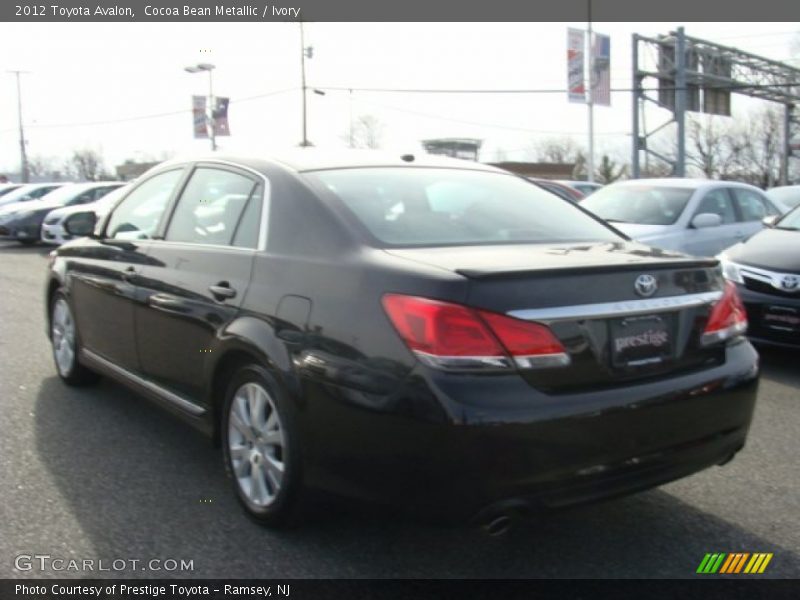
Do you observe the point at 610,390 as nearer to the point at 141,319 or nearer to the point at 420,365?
the point at 420,365

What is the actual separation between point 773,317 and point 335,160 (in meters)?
3.82

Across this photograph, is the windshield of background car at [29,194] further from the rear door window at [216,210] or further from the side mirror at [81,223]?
the rear door window at [216,210]

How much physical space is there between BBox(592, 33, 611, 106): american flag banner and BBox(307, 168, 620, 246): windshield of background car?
1085 inches

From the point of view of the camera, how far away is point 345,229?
9.96 feet

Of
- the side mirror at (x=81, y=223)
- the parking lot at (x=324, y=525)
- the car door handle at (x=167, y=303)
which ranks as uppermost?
the side mirror at (x=81, y=223)

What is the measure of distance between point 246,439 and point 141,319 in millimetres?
1178

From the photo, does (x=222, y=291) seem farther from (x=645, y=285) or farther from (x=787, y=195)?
(x=787, y=195)

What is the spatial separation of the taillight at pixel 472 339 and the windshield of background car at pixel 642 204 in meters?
6.19

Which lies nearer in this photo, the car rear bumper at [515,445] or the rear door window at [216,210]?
the car rear bumper at [515,445]

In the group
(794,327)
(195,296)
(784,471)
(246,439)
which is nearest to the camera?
(246,439)

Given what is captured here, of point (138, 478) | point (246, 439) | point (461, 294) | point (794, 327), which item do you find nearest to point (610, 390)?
point (461, 294)

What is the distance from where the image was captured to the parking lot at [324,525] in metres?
2.93

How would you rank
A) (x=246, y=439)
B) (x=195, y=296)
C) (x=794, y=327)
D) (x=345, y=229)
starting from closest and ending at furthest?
(x=345, y=229)
(x=246, y=439)
(x=195, y=296)
(x=794, y=327)

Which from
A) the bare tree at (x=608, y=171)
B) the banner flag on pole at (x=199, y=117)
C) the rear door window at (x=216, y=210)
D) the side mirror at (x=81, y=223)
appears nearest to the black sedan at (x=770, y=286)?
the rear door window at (x=216, y=210)
